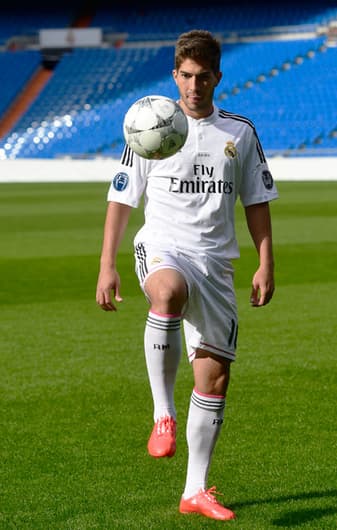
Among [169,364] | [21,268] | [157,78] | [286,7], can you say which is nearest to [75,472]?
[169,364]

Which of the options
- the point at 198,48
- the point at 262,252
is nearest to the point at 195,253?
the point at 262,252

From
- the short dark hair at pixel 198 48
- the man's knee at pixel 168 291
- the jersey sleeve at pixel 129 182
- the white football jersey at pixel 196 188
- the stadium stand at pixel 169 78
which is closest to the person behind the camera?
the man's knee at pixel 168 291

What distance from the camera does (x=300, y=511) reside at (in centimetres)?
425

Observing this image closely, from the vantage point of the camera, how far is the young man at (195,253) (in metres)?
4.12

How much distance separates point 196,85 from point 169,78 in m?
37.2

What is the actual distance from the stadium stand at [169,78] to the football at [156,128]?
29979 millimetres

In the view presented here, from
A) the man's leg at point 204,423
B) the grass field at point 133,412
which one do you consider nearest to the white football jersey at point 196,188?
the man's leg at point 204,423

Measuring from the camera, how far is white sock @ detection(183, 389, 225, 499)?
13.8 feet

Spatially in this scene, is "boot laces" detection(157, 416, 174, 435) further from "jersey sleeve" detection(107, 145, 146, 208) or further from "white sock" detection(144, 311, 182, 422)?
"jersey sleeve" detection(107, 145, 146, 208)

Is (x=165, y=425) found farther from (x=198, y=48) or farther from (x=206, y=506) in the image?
(x=198, y=48)

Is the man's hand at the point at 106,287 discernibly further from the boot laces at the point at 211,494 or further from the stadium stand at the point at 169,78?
the stadium stand at the point at 169,78

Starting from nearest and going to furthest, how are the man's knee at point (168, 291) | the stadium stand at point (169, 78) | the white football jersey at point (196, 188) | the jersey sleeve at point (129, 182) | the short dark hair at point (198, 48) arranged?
the man's knee at point (168, 291), the short dark hair at point (198, 48), the white football jersey at point (196, 188), the jersey sleeve at point (129, 182), the stadium stand at point (169, 78)

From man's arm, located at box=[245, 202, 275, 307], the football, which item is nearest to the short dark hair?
the football

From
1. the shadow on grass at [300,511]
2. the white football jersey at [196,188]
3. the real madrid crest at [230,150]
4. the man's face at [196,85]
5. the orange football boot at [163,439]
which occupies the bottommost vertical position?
the shadow on grass at [300,511]
